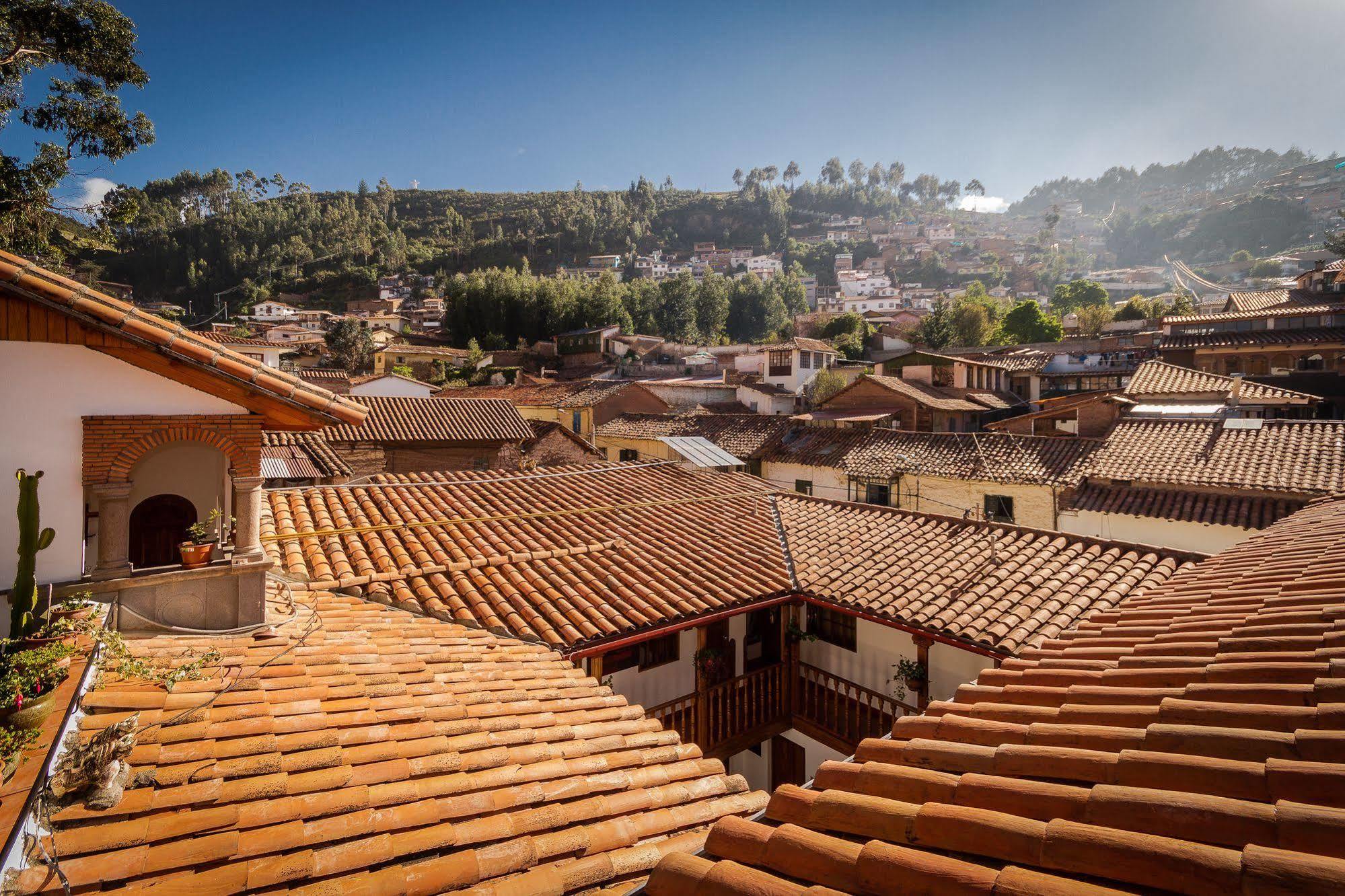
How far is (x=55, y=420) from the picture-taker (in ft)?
14.5

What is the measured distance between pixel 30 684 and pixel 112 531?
6.09 ft

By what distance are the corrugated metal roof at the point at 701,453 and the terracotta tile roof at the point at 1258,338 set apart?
93.5ft

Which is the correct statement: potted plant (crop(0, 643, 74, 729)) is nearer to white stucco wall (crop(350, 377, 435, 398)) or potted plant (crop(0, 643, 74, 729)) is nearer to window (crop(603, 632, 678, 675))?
window (crop(603, 632, 678, 675))

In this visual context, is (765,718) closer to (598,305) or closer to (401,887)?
(401,887)

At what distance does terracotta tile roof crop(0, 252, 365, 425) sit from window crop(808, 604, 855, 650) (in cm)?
780

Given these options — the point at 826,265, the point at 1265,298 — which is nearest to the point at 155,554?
the point at 1265,298

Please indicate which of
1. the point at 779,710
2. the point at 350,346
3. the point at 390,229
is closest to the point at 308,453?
the point at 779,710

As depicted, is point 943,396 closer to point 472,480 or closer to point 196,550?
point 472,480

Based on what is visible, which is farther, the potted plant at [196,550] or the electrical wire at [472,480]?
the electrical wire at [472,480]

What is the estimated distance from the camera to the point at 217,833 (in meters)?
2.70

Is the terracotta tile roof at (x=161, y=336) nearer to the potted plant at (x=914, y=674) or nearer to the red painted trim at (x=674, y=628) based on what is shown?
the red painted trim at (x=674, y=628)

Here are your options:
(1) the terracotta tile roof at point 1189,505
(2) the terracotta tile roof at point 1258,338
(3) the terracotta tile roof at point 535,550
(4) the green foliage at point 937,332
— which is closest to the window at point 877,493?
(1) the terracotta tile roof at point 1189,505

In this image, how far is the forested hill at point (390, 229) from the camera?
92.2 m

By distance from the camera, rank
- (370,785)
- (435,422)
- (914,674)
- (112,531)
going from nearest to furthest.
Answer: (370,785)
(112,531)
(914,674)
(435,422)
